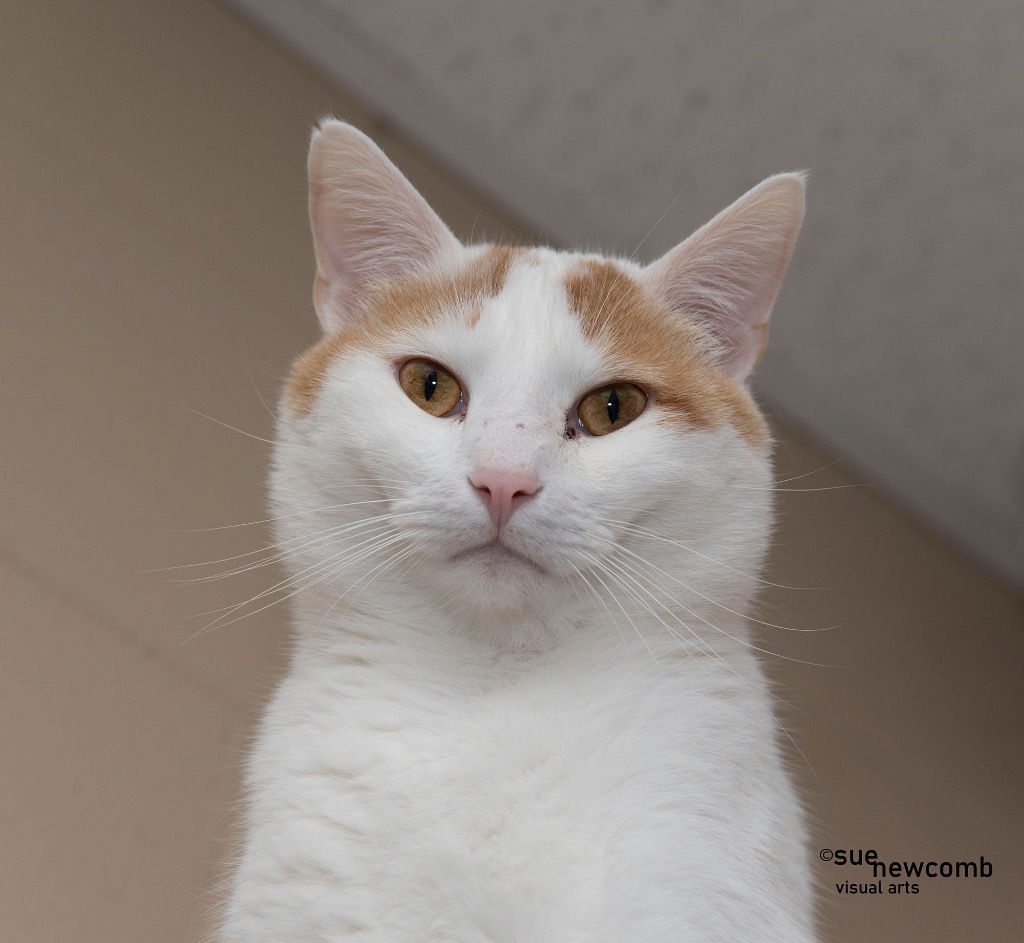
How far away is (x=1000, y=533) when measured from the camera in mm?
3191

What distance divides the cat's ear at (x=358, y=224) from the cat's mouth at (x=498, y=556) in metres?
0.45

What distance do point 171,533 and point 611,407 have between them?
1.17m

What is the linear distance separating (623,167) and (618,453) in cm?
172

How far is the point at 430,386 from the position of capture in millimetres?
1223

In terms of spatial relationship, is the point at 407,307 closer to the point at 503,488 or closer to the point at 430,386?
the point at 430,386

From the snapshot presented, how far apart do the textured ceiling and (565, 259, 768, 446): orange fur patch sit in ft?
3.61

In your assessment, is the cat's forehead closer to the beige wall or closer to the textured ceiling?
the beige wall

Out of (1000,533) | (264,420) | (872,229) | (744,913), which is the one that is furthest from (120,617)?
(1000,533)

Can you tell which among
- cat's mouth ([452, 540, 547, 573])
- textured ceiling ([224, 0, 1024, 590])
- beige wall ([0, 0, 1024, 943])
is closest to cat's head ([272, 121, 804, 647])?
cat's mouth ([452, 540, 547, 573])

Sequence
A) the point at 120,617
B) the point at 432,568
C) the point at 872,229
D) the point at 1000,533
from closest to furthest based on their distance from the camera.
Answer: the point at 432,568, the point at 120,617, the point at 872,229, the point at 1000,533

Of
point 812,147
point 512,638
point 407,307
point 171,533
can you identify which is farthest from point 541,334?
point 812,147

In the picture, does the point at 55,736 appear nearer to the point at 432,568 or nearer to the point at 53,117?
the point at 432,568

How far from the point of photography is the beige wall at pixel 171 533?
1.84 meters

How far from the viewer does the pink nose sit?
3.40 ft
